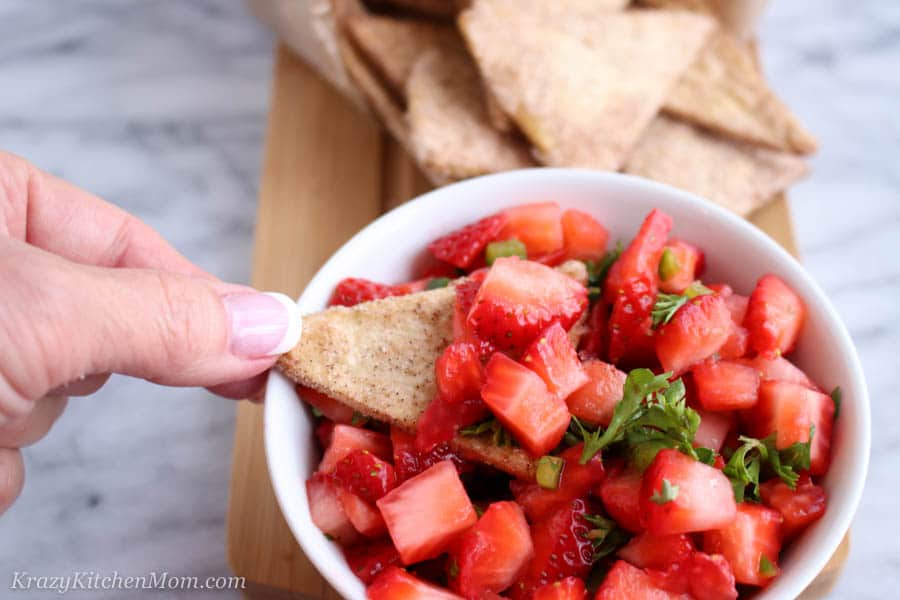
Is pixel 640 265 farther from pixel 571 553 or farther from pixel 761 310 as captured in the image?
pixel 571 553

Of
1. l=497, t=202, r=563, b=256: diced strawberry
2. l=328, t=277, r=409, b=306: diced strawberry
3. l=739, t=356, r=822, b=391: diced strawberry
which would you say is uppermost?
l=497, t=202, r=563, b=256: diced strawberry

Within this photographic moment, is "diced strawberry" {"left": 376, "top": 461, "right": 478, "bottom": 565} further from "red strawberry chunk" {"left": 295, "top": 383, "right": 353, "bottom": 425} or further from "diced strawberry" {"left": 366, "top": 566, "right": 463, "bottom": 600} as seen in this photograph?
"red strawberry chunk" {"left": 295, "top": 383, "right": 353, "bottom": 425}

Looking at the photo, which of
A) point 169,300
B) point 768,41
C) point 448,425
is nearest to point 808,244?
point 768,41

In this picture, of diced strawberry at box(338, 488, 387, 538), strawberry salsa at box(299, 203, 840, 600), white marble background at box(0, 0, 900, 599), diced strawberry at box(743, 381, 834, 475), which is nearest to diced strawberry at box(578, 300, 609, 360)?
strawberry salsa at box(299, 203, 840, 600)

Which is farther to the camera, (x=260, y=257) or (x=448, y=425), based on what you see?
(x=260, y=257)

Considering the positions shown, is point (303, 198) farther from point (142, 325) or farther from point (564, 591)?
point (564, 591)
